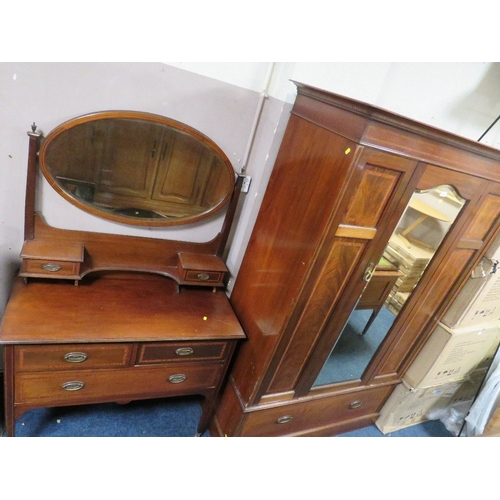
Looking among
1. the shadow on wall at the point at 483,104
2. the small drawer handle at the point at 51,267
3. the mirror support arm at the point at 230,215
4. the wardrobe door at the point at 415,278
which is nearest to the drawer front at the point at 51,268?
the small drawer handle at the point at 51,267

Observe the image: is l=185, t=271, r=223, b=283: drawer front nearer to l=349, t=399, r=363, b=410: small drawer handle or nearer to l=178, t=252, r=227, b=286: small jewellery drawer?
l=178, t=252, r=227, b=286: small jewellery drawer

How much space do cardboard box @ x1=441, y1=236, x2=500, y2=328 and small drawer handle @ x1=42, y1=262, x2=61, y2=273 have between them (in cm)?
177

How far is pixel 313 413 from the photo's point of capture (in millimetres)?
1634

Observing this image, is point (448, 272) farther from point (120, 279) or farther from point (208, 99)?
point (120, 279)

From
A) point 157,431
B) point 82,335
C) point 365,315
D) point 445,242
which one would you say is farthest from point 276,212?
point 157,431

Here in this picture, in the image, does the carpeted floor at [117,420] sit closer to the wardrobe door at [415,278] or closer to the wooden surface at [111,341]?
the wooden surface at [111,341]

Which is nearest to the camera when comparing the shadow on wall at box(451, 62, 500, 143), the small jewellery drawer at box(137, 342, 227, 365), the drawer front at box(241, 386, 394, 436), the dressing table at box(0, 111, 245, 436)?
the dressing table at box(0, 111, 245, 436)

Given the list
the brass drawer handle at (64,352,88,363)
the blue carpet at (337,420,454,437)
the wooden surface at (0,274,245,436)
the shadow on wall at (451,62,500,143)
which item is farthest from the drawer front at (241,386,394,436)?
the shadow on wall at (451,62,500,143)

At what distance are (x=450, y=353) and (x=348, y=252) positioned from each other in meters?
1.01

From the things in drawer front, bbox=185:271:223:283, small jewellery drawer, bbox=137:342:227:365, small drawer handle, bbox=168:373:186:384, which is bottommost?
small drawer handle, bbox=168:373:186:384

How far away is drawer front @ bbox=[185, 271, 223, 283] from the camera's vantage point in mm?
1479

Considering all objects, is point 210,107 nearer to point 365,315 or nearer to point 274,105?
point 274,105

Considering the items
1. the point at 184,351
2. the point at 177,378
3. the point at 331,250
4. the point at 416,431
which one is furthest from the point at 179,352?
the point at 416,431

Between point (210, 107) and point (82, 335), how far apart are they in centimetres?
96
